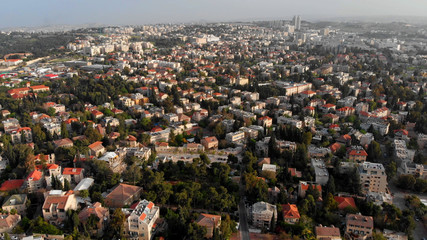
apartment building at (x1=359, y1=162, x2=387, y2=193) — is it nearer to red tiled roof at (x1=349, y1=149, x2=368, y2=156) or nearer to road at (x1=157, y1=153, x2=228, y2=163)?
red tiled roof at (x1=349, y1=149, x2=368, y2=156)

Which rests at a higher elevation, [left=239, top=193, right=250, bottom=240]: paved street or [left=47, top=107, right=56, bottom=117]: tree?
[left=47, top=107, right=56, bottom=117]: tree

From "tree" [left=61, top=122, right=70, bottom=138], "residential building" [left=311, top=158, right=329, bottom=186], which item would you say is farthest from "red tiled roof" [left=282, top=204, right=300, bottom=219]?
"tree" [left=61, top=122, right=70, bottom=138]

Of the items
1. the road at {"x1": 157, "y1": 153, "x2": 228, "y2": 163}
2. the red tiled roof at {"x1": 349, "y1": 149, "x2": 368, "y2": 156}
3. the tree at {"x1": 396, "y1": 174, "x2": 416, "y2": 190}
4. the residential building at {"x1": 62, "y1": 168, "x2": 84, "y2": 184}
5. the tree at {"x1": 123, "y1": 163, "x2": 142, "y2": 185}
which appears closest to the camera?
the tree at {"x1": 123, "y1": 163, "x2": 142, "y2": 185}

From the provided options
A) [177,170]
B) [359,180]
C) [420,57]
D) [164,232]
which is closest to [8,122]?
[177,170]

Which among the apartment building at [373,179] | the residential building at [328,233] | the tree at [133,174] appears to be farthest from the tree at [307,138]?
the tree at [133,174]

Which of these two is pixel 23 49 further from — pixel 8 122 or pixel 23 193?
pixel 23 193

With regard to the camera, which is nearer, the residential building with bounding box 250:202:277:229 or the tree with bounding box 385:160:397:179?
the residential building with bounding box 250:202:277:229

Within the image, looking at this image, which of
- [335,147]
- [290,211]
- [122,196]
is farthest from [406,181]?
[122,196]

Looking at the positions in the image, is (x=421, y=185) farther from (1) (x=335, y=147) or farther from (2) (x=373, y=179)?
(1) (x=335, y=147)
